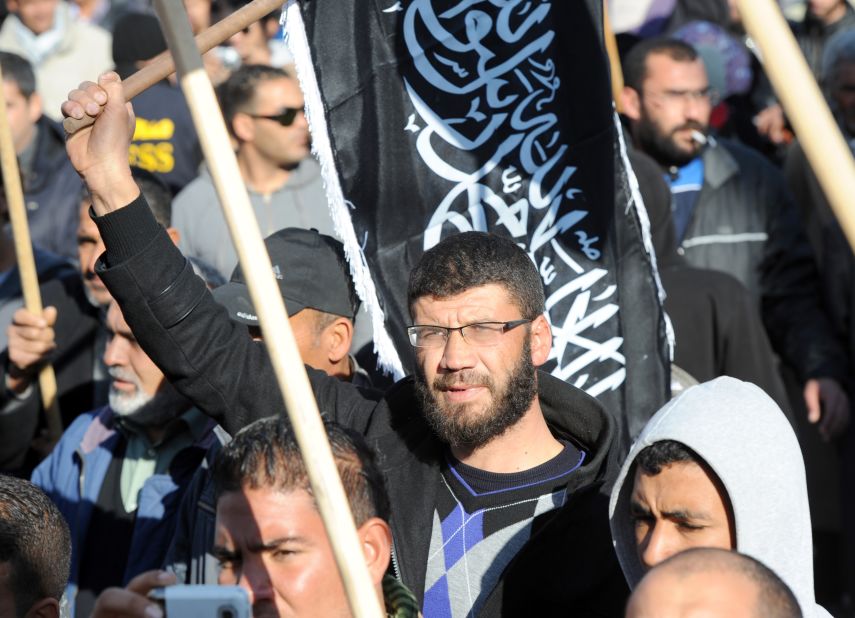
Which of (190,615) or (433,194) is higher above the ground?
(433,194)

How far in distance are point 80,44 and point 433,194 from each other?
466cm

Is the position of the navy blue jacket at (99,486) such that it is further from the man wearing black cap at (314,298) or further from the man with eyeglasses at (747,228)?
the man with eyeglasses at (747,228)

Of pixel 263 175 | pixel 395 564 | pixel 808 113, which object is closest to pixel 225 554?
pixel 395 564

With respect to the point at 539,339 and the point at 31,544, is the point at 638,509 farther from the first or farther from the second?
the point at 31,544

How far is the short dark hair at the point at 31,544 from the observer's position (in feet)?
9.23

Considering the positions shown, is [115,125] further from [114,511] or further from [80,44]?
[80,44]

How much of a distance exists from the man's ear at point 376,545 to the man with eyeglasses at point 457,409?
0.43 meters

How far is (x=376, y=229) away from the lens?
387 cm

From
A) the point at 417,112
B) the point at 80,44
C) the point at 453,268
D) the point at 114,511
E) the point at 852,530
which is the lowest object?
the point at 852,530

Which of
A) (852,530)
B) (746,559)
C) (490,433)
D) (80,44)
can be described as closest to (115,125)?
(490,433)

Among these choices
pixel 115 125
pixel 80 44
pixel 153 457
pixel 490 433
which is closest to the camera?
pixel 115 125

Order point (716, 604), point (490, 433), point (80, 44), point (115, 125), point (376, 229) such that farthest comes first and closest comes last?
point (80, 44), point (376, 229), point (490, 433), point (115, 125), point (716, 604)

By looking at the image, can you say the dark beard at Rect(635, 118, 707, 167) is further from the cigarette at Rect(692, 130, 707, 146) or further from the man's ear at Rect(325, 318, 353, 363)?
the man's ear at Rect(325, 318, 353, 363)

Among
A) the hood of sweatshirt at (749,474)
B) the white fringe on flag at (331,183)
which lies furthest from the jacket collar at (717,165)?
the hood of sweatshirt at (749,474)
